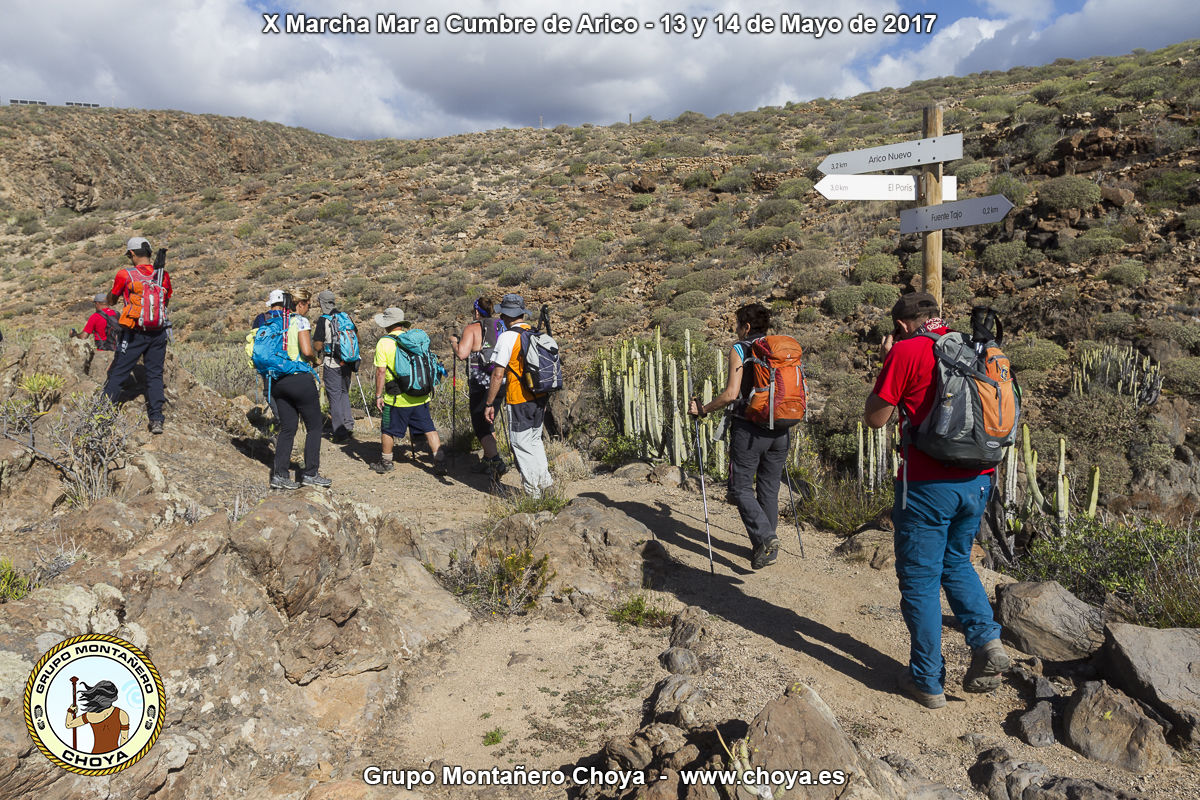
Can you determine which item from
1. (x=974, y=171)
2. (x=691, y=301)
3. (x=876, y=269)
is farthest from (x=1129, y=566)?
(x=974, y=171)

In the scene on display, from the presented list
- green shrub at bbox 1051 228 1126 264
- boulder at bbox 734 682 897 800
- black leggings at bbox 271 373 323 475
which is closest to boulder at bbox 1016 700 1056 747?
boulder at bbox 734 682 897 800

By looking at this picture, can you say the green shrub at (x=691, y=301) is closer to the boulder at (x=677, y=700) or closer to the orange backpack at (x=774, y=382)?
the orange backpack at (x=774, y=382)

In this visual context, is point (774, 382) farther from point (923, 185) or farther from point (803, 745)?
point (803, 745)

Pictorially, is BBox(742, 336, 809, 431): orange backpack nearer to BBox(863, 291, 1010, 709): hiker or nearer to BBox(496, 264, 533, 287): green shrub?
BBox(863, 291, 1010, 709): hiker

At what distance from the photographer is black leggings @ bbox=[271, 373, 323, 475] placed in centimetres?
575

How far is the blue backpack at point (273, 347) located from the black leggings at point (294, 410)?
0.38ft

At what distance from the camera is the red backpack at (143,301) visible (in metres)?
5.84

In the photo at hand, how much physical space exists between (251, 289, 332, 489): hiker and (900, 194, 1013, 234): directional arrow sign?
184 inches

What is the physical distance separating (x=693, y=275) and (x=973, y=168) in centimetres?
806

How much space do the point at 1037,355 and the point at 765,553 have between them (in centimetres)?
792

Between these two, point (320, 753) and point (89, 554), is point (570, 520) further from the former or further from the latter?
point (89, 554)

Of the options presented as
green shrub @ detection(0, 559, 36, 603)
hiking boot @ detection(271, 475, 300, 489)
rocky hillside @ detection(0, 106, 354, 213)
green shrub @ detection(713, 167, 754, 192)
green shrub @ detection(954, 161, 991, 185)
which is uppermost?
rocky hillside @ detection(0, 106, 354, 213)

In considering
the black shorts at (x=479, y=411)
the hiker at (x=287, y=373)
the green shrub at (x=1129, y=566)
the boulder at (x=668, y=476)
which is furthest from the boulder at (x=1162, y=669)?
the hiker at (x=287, y=373)

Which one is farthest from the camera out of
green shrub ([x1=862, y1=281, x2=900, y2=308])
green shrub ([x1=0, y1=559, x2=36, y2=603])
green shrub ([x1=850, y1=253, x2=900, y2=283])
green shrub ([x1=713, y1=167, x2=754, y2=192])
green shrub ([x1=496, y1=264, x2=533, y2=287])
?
green shrub ([x1=713, y1=167, x2=754, y2=192])
